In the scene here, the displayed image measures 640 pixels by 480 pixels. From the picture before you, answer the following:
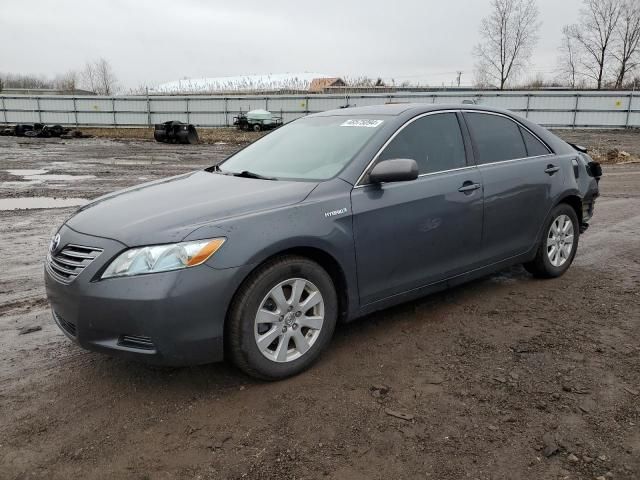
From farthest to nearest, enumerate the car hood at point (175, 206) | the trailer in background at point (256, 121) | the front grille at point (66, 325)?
the trailer in background at point (256, 121), the front grille at point (66, 325), the car hood at point (175, 206)

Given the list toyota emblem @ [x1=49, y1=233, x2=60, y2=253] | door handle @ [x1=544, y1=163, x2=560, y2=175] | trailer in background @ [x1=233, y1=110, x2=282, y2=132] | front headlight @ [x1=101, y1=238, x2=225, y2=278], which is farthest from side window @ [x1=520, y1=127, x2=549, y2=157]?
trailer in background @ [x1=233, y1=110, x2=282, y2=132]

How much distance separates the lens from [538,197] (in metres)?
4.84

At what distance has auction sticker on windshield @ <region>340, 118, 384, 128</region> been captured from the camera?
4064 millimetres

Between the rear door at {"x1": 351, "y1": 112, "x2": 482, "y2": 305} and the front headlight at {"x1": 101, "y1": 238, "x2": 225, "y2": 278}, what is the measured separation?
110 centimetres

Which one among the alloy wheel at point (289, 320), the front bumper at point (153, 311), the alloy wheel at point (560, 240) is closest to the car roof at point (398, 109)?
the alloy wheel at point (560, 240)

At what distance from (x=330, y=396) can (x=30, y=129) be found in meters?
33.2

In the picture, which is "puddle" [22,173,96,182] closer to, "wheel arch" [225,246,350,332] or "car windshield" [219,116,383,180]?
"car windshield" [219,116,383,180]

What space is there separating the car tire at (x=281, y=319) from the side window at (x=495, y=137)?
1.98 metres

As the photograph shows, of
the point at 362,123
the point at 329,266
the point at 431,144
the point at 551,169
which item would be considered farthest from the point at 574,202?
the point at 329,266

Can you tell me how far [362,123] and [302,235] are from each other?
1340mm

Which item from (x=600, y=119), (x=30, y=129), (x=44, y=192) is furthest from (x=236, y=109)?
(x=44, y=192)

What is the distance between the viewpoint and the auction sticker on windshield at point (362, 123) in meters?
4.06

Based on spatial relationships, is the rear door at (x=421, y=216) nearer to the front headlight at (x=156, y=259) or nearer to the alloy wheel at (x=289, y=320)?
the alloy wheel at (x=289, y=320)

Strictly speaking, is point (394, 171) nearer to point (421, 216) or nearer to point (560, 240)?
point (421, 216)
